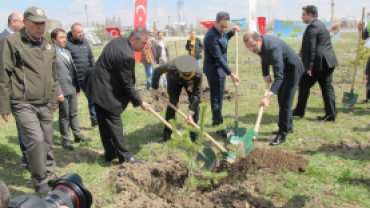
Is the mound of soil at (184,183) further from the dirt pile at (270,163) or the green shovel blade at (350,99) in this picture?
the green shovel blade at (350,99)

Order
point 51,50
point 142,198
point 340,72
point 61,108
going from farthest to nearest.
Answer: point 340,72 → point 61,108 → point 51,50 → point 142,198

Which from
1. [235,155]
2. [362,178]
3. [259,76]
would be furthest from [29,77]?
[259,76]

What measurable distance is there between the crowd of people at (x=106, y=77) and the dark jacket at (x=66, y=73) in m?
0.02

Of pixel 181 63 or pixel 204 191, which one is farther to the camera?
pixel 181 63

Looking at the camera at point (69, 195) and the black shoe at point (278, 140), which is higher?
the camera at point (69, 195)

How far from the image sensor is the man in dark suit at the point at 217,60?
4273mm

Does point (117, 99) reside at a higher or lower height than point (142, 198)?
higher

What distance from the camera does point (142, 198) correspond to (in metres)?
2.82

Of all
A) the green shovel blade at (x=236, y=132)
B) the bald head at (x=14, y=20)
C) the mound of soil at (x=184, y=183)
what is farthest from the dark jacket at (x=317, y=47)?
the bald head at (x=14, y=20)

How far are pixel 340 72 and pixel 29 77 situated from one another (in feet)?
34.4

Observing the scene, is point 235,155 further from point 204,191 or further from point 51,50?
point 51,50

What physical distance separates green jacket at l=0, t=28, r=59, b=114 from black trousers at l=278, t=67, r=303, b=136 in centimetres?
336

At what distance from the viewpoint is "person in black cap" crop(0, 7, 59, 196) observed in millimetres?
2711

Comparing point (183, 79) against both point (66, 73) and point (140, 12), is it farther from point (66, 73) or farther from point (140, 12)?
point (140, 12)
